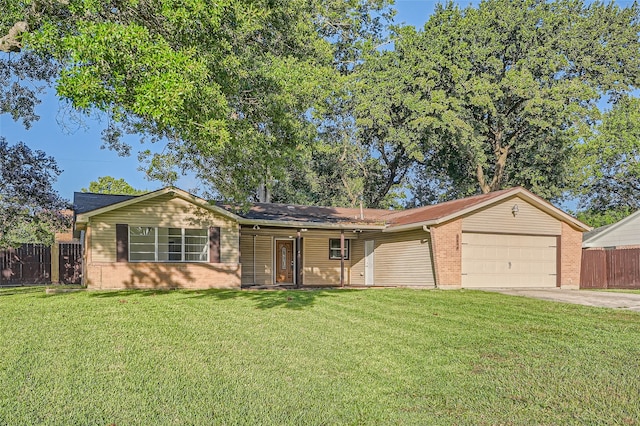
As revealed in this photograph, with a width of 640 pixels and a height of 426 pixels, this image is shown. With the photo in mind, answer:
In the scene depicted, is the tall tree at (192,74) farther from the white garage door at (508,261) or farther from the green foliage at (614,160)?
the green foliage at (614,160)

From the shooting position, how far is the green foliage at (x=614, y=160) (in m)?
32.0

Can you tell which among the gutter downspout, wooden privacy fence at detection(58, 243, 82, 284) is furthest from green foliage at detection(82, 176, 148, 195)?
the gutter downspout

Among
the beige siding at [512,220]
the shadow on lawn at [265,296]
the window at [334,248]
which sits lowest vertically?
the shadow on lawn at [265,296]

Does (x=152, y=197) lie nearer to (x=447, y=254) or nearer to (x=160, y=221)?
(x=160, y=221)

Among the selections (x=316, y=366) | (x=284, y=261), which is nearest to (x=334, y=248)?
(x=284, y=261)

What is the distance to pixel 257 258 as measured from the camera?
2052cm

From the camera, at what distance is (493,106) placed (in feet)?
90.3

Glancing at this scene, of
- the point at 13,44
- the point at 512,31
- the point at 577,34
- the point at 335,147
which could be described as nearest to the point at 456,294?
the point at 13,44

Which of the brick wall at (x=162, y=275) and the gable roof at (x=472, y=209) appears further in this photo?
the gable roof at (x=472, y=209)

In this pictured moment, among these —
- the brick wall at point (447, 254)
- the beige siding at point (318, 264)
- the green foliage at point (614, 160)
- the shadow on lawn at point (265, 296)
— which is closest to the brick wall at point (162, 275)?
the shadow on lawn at point (265, 296)

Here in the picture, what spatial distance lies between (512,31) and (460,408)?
27949 mm

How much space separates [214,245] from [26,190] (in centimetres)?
625

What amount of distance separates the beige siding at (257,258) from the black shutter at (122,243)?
469 cm

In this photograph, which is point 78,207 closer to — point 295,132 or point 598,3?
point 295,132
